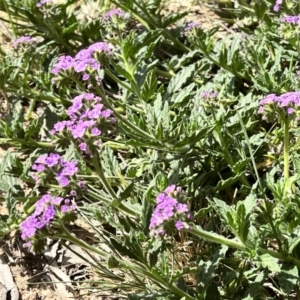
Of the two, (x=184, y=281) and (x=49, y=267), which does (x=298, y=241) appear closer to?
(x=184, y=281)

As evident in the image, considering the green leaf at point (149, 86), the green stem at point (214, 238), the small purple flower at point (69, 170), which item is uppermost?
the small purple flower at point (69, 170)

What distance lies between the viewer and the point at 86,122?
9.50 feet

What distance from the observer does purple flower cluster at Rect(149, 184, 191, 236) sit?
2.62m

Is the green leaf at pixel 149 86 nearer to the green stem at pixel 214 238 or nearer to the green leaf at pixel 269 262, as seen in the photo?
the green stem at pixel 214 238

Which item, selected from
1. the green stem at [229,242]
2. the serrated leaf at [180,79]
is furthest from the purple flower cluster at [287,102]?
the serrated leaf at [180,79]

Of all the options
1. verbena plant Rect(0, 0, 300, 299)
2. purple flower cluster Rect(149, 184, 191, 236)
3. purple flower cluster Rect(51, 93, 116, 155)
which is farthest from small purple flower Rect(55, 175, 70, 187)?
purple flower cluster Rect(149, 184, 191, 236)

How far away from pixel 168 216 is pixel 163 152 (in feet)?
4.51

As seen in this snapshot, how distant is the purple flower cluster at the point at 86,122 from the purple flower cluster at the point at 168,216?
0.47 m

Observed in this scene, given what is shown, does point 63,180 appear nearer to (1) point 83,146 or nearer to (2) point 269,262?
(1) point 83,146

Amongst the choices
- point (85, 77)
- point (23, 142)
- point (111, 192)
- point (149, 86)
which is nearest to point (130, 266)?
point (111, 192)

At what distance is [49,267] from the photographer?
13.4 ft

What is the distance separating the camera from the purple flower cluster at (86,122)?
2855mm

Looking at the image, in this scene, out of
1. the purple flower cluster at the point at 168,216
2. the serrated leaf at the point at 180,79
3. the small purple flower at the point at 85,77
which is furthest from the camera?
the serrated leaf at the point at 180,79

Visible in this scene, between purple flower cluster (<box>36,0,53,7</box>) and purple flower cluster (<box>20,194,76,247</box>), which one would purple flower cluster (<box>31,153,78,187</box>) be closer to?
purple flower cluster (<box>20,194,76,247</box>)
